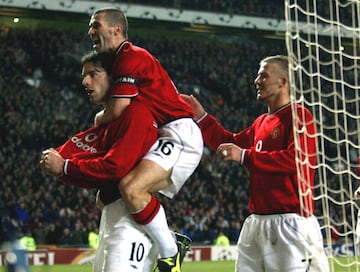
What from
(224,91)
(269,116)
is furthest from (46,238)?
(269,116)

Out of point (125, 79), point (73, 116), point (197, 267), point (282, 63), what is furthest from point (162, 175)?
point (73, 116)

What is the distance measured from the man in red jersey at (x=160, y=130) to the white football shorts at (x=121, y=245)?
7 cm

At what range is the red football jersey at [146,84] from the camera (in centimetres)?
451

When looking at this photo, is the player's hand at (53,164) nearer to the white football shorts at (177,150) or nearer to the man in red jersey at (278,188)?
the white football shorts at (177,150)

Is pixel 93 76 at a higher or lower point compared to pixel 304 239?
higher

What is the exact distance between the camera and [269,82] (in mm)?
5277

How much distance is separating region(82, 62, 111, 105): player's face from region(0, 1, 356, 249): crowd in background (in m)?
12.3

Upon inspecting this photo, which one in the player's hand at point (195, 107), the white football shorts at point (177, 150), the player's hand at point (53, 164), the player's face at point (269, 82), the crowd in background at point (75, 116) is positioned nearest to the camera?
the player's hand at point (53, 164)

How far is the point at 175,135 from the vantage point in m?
4.68

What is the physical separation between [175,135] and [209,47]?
2147 centimetres

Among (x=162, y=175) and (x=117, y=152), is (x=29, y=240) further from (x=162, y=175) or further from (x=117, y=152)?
(x=117, y=152)

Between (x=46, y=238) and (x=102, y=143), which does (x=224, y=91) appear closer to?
(x=46, y=238)

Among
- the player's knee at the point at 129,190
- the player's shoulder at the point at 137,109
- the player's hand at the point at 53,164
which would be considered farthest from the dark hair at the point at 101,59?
the player's knee at the point at 129,190

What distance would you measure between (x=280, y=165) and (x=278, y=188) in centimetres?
23
